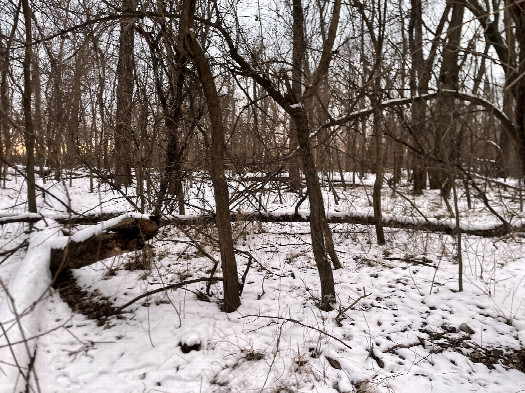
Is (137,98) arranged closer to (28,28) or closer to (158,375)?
(28,28)

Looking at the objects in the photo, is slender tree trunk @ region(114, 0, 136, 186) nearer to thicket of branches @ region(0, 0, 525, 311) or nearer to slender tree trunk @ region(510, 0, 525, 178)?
thicket of branches @ region(0, 0, 525, 311)

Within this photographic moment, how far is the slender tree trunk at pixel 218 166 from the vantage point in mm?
2816

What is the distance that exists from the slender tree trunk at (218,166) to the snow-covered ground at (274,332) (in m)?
0.34

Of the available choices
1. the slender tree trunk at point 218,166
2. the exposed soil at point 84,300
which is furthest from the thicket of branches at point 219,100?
the exposed soil at point 84,300

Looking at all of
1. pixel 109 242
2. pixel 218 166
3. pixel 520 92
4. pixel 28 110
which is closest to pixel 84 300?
pixel 109 242

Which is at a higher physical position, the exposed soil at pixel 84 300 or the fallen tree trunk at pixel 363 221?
the fallen tree trunk at pixel 363 221

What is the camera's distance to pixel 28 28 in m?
5.59

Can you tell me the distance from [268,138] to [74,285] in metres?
3.34

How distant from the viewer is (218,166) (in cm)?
298

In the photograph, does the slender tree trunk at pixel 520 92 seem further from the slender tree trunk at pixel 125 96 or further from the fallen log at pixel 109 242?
the slender tree trunk at pixel 125 96

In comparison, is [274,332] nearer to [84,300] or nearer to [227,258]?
[227,258]

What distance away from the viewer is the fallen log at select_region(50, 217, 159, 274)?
3391 millimetres

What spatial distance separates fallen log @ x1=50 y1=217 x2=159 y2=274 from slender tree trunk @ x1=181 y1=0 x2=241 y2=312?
941 mm

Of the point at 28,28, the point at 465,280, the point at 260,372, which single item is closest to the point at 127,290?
the point at 260,372
